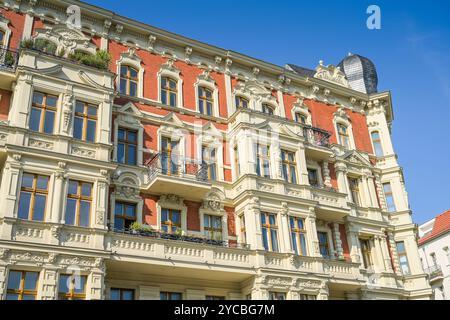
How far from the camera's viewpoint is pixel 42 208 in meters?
16.3

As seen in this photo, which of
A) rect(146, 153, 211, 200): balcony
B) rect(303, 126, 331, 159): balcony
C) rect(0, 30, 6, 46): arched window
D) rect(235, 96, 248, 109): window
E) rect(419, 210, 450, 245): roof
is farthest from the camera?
rect(419, 210, 450, 245): roof

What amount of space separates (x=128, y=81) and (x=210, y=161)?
5302 mm

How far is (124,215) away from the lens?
19.0 metres

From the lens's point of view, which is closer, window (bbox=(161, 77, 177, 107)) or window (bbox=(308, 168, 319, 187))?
window (bbox=(161, 77, 177, 107))

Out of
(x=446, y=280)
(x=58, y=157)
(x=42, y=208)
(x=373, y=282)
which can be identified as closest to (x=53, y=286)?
(x=42, y=208)

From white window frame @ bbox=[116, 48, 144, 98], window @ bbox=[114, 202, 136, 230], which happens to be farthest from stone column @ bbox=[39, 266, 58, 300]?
white window frame @ bbox=[116, 48, 144, 98]

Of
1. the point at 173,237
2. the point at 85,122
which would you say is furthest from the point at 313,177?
the point at 85,122

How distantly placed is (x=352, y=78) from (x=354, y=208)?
1014cm

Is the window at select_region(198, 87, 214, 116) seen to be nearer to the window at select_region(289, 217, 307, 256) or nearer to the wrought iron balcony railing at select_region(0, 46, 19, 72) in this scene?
the window at select_region(289, 217, 307, 256)

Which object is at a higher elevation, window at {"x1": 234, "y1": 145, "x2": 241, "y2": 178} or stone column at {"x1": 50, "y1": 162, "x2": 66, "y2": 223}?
window at {"x1": 234, "y1": 145, "x2": 241, "y2": 178}

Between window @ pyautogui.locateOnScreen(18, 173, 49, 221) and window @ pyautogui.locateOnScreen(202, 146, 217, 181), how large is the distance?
295 inches

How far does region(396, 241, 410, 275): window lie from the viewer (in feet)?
84.7

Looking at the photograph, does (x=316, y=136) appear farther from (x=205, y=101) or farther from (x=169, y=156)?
(x=169, y=156)

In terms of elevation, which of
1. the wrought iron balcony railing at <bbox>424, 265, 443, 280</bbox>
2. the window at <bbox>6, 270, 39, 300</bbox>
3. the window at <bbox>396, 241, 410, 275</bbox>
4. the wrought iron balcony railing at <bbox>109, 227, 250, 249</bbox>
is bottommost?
the window at <bbox>6, 270, 39, 300</bbox>
